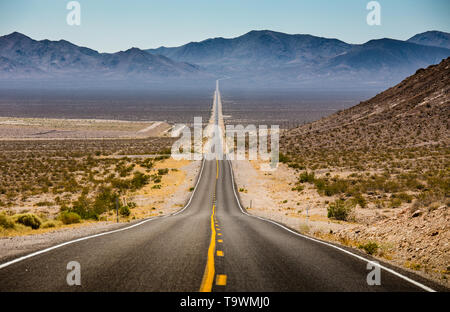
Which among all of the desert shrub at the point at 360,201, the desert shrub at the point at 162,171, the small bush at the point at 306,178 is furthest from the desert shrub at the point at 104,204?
the small bush at the point at 306,178

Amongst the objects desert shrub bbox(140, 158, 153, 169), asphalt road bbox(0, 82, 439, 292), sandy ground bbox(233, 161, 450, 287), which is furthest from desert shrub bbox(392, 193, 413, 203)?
desert shrub bbox(140, 158, 153, 169)

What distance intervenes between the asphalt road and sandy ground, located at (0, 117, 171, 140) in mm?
112397

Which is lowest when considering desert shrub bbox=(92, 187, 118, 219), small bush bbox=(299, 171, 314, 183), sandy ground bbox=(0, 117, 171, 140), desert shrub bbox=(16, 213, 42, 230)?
desert shrub bbox=(92, 187, 118, 219)

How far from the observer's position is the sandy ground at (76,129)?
115 m

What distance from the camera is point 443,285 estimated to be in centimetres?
746

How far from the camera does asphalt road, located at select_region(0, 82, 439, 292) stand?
6.55 meters

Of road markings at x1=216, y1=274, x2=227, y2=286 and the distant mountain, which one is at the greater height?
the distant mountain

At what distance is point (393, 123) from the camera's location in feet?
245

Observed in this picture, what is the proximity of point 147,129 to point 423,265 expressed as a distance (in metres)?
133

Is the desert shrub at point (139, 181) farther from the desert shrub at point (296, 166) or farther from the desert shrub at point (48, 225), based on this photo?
the desert shrub at point (48, 225)

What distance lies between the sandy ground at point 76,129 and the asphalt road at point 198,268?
369 feet

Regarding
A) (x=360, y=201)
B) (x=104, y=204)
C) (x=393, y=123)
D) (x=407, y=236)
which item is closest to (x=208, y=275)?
(x=407, y=236)

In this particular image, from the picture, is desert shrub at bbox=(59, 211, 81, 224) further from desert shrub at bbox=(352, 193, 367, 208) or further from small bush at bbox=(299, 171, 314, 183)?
small bush at bbox=(299, 171, 314, 183)
